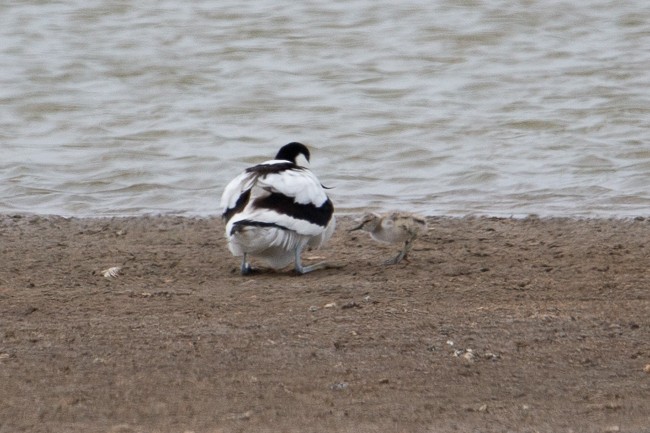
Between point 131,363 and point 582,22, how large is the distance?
1293 centimetres

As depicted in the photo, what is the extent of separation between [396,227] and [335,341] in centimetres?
219

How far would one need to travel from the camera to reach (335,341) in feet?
19.4

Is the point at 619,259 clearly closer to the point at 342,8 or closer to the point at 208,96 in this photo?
the point at 208,96

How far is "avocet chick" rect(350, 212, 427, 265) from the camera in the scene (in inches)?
314

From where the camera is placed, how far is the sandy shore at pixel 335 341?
505cm

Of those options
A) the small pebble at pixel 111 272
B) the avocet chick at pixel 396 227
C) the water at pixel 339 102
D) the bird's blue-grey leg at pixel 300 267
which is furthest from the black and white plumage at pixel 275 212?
the water at pixel 339 102

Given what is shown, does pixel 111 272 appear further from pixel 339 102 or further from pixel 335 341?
pixel 339 102

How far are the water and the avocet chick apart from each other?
184cm

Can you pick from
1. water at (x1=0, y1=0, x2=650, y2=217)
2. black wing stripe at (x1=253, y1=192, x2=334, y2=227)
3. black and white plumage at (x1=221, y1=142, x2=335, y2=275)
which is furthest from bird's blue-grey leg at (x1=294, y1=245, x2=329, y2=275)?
water at (x1=0, y1=0, x2=650, y2=217)

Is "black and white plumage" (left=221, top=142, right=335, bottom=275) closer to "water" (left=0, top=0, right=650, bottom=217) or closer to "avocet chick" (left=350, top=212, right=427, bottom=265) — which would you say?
"avocet chick" (left=350, top=212, right=427, bottom=265)

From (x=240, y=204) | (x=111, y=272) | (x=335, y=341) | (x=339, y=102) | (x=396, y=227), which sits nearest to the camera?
(x=335, y=341)

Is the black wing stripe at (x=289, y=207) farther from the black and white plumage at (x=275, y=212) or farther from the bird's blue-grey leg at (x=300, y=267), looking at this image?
the bird's blue-grey leg at (x=300, y=267)

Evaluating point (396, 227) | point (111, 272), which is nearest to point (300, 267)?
point (396, 227)

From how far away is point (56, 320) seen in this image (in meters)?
6.45
